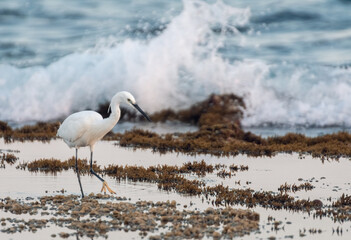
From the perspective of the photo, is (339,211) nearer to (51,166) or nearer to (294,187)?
(294,187)

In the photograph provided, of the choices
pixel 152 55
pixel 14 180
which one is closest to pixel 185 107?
pixel 152 55

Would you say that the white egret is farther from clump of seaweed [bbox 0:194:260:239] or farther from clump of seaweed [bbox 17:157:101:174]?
clump of seaweed [bbox 17:157:101:174]

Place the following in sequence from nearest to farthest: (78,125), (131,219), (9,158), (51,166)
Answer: (131,219)
(78,125)
(51,166)
(9,158)

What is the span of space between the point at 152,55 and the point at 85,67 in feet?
12.8

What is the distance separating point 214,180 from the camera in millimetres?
13656

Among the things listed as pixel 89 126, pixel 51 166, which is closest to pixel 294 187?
pixel 89 126

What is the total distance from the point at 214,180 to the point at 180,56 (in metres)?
21.5

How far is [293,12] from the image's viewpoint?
38688 millimetres

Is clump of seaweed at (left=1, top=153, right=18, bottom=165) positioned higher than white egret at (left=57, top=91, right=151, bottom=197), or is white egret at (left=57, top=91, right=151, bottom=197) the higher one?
white egret at (left=57, top=91, right=151, bottom=197)

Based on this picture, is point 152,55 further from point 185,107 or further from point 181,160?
point 181,160

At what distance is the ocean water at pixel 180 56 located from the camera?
31422 millimetres

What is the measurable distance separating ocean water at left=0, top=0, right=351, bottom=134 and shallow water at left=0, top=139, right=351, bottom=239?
11.6 m

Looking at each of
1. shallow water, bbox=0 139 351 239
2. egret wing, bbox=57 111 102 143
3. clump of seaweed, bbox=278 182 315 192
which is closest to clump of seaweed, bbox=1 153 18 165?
shallow water, bbox=0 139 351 239

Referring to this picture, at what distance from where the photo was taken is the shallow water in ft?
31.4
